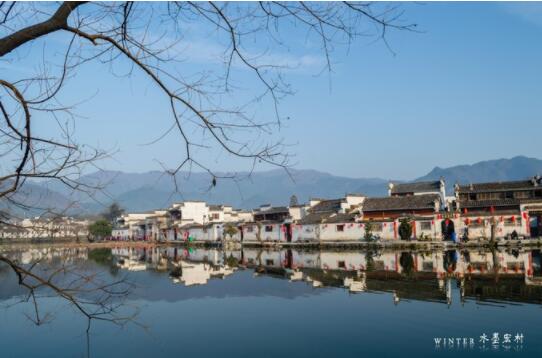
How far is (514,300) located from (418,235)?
20.6 m

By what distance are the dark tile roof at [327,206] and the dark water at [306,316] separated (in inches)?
887

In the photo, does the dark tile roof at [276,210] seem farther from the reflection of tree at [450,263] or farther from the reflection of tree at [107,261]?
the reflection of tree at [450,263]

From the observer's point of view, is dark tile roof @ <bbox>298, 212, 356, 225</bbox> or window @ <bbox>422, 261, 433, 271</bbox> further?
dark tile roof @ <bbox>298, 212, 356, 225</bbox>

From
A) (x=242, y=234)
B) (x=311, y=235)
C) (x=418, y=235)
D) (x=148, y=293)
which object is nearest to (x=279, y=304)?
(x=148, y=293)

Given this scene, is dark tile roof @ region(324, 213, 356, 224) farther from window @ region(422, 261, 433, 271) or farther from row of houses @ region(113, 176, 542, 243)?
window @ region(422, 261, 433, 271)

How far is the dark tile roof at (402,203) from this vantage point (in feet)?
113

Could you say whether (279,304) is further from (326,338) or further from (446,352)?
(446,352)

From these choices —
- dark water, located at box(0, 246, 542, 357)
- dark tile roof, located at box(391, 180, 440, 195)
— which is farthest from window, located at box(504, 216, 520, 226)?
dark water, located at box(0, 246, 542, 357)

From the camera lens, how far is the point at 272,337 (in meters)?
9.52

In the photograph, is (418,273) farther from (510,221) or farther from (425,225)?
(510,221)

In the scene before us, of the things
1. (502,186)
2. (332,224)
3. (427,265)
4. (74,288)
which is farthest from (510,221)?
(74,288)

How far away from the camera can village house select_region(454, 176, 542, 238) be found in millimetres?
30452

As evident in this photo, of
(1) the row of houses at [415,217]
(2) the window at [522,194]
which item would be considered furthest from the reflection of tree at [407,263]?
(2) the window at [522,194]

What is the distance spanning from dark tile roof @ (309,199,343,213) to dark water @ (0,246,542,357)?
2253 centimetres
